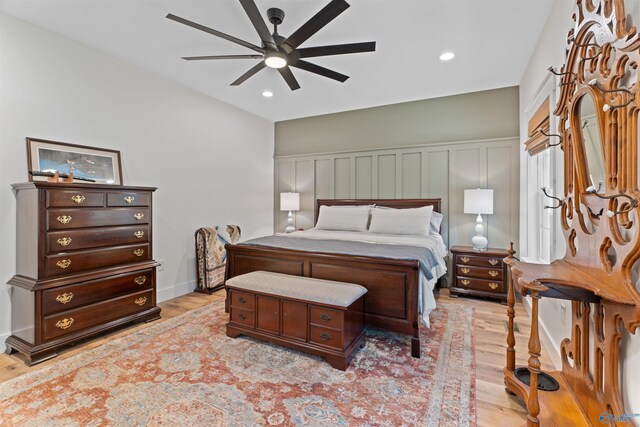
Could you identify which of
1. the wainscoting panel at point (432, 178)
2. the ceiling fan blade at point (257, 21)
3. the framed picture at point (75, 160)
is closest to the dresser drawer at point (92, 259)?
the framed picture at point (75, 160)

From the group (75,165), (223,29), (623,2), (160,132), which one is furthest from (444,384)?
(160,132)

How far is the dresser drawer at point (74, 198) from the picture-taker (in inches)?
91.5

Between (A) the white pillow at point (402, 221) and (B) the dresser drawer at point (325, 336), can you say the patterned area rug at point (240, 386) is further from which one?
(A) the white pillow at point (402, 221)

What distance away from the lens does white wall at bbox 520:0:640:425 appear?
3.79ft

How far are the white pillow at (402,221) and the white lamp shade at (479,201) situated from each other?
0.48 metres

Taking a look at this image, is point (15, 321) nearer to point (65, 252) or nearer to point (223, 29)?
point (65, 252)

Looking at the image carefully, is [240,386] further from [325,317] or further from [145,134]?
[145,134]

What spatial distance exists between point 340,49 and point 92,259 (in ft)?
9.25

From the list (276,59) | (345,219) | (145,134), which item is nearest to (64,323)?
(145,134)

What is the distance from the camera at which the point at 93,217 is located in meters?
2.59

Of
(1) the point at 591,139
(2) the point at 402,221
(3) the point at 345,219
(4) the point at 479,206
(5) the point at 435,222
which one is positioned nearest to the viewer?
(1) the point at 591,139

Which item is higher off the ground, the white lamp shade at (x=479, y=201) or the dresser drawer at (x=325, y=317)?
the white lamp shade at (x=479, y=201)

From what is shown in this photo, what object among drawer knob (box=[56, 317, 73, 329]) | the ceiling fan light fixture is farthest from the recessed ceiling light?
drawer knob (box=[56, 317, 73, 329])

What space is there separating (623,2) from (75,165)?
13.3 feet
